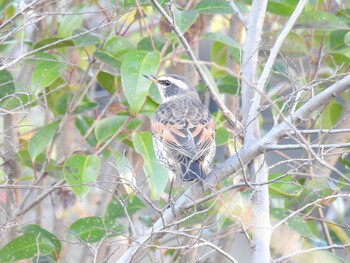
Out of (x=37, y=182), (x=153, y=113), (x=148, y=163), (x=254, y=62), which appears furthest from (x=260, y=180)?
(x=37, y=182)

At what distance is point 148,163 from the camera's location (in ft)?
16.8

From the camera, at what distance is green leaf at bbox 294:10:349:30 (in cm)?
553

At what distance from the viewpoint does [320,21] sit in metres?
5.58

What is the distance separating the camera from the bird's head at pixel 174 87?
579 centimetres

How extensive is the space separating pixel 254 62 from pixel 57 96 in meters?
1.95

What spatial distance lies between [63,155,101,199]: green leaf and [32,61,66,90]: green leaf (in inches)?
20.6

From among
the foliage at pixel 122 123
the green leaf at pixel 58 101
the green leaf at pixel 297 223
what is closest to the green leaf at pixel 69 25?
the foliage at pixel 122 123

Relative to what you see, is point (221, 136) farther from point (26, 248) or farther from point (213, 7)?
point (26, 248)

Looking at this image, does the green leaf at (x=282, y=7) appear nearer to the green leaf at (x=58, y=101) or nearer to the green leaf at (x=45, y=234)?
the green leaf at (x=58, y=101)

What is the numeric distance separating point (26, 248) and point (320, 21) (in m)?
2.57

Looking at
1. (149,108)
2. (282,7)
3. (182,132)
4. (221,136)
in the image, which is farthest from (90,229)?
(282,7)

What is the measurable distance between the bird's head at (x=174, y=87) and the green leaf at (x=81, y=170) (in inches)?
35.6

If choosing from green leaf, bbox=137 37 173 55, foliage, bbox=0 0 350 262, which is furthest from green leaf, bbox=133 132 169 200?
green leaf, bbox=137 37 173 55

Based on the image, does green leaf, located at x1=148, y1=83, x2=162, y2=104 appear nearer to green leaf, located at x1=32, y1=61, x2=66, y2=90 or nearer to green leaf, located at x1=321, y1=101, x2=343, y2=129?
green leaf, located at x1=32, y1=61, x2=66, y2=90
